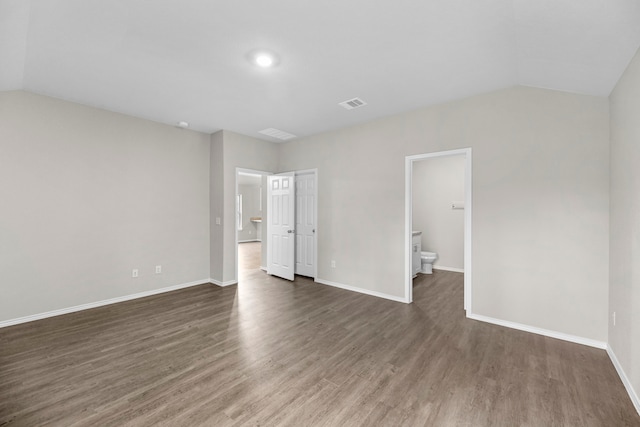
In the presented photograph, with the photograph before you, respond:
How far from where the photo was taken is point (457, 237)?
19.4ft

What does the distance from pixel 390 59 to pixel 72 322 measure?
183 inches

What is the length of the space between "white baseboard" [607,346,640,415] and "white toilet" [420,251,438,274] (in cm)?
309

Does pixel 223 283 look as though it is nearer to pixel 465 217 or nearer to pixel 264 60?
pixel 264 60

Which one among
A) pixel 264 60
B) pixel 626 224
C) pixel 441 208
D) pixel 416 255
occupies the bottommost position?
pixel 416 255

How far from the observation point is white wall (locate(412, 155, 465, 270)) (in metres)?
5.95

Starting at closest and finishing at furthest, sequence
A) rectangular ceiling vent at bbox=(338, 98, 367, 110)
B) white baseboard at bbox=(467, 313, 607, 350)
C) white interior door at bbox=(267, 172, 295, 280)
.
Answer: white baseboard at bbox=(467, 313, 607, 350)
rectangular ceiling vent at bbox=(338, 98, 367, 110)
white interior door at bbox=(267, 172, 295, 280)

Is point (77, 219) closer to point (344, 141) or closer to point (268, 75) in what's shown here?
point (268, 75)

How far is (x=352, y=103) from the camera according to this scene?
360 centimetres

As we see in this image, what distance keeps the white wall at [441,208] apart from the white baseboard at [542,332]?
2.75 metres

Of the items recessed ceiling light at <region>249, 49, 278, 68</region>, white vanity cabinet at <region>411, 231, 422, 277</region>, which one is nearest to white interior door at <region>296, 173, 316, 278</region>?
white vanity cabinet at <region>411, 231, 422, 277</region>

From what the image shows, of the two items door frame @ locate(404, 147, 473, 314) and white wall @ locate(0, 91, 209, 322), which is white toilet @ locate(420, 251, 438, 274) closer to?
door frame @ locate(404, 147, 473, 314)

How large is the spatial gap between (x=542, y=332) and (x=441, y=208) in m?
3.55

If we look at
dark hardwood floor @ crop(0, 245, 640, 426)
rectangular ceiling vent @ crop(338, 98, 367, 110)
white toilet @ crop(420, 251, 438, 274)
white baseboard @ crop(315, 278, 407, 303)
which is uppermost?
rectangular ceiling vent @ crop(338, 98, 367, 110)

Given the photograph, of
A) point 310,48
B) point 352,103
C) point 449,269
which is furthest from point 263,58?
point 449,269
